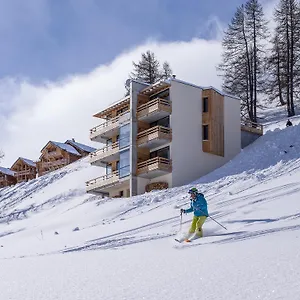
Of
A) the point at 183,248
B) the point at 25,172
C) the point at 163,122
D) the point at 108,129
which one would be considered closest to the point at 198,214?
the point at 183,248

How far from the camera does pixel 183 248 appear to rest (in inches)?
551

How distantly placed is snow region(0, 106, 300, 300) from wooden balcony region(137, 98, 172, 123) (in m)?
5.89

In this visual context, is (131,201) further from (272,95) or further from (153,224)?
(272,95)

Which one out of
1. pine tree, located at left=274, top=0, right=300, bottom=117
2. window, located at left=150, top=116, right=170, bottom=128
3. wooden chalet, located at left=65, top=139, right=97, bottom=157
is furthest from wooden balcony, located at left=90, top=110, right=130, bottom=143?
wooden chalet, located at left=65, top=139, right=97, bottom=157

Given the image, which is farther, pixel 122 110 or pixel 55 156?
pixel 55 156

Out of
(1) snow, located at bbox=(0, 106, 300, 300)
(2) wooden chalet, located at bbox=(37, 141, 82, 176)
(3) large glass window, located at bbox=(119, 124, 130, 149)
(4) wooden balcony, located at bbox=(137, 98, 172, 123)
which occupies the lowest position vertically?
(1) snow, located at bbox=(0, 106, 300, 300)

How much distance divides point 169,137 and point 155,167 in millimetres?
2371

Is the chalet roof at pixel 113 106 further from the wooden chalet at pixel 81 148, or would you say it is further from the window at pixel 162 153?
the wooden chalet at pixel 81 148

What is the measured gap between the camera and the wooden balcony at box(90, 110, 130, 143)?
135 feet

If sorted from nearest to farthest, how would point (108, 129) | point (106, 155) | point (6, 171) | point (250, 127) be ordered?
point (106, 155) → point (108, 129) → point (250, 127) → point (6, 171)

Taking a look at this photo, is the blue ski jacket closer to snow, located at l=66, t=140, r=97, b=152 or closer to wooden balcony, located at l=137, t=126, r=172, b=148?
wooden balcony, located at l=137, t=126, r=172, b=148

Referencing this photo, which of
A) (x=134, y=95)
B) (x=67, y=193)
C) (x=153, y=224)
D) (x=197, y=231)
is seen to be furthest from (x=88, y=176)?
(x=197, y=231)

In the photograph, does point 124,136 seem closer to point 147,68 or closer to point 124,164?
point 124,164

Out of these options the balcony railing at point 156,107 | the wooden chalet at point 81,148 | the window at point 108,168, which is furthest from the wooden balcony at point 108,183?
the wooden chalet at point 81,148
